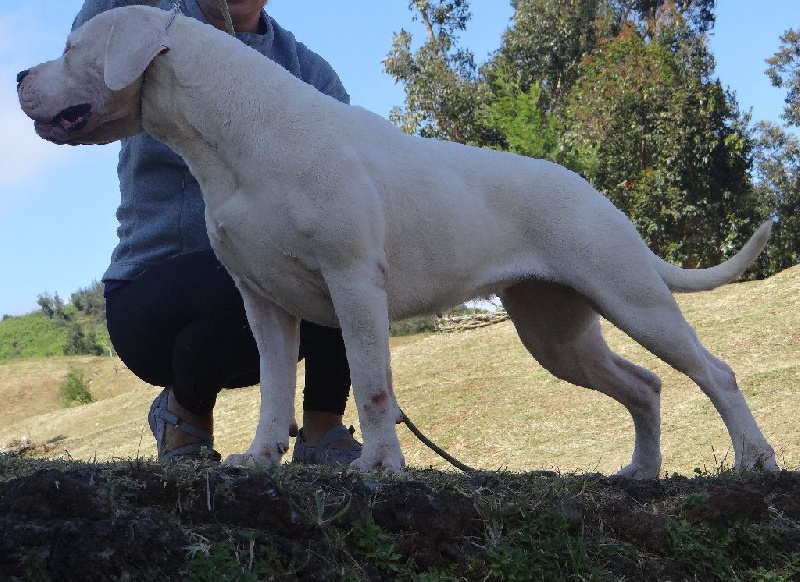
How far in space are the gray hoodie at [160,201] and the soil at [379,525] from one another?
1591 millimetres

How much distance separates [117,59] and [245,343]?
1.82 metres

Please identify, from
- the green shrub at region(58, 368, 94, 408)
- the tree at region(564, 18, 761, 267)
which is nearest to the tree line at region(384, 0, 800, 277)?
the tree at region(564, 18, 761, 267)

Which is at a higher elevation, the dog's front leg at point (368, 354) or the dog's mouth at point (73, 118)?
the dog's mouth at point (73, 118)

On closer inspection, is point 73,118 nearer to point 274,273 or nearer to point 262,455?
point 274,273

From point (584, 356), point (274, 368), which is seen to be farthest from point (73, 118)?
point (584, 356)

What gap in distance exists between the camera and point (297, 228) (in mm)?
3600

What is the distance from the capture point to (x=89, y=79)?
3682 mm

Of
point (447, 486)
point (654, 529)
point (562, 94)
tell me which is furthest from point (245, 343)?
point (562, 94)

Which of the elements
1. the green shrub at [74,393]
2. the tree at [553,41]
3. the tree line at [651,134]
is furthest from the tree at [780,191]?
the green shrub at [74,393]

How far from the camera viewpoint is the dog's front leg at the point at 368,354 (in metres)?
3.66

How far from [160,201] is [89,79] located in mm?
1369

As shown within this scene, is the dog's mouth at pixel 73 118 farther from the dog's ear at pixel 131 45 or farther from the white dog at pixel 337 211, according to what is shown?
the dog's ear at pixel 131 45

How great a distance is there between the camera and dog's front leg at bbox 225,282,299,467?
3920 mm

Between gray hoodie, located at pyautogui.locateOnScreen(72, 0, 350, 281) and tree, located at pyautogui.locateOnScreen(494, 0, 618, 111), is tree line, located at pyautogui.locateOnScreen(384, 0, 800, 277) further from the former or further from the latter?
gray hoodie, located at pyautogui.locateOnScreen(72, 0, 350, 281)
